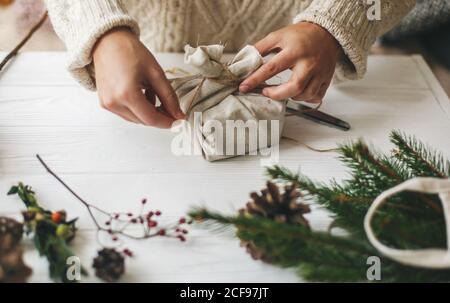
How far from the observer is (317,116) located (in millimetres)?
681

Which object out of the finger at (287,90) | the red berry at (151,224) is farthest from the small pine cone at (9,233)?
the finger at (287,90)

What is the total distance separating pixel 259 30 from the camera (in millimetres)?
845

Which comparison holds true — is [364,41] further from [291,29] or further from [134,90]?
[134,90]

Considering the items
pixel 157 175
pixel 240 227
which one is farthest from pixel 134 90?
pixel 240 227

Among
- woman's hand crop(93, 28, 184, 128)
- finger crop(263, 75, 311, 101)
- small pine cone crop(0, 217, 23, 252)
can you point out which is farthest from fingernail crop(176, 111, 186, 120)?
small pine cone crop(0, 217, 23, 252)

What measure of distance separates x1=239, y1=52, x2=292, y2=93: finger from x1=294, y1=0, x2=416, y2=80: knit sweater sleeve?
9 cm

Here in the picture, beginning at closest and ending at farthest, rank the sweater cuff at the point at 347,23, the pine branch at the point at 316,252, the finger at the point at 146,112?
the pine branch at the point at 316,252 < the finger at the point at 146,112 < the sweater cuff at the point at 347,23

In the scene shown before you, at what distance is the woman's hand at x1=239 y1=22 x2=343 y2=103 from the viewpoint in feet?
1.98

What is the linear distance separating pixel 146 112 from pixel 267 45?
21 centimetres

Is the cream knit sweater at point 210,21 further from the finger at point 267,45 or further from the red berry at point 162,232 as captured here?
the red berry at point 162,232

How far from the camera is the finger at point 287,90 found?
60 cm

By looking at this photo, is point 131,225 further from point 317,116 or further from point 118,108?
point 317,116

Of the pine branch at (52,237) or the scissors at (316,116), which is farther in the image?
the scissors at (316,116)
